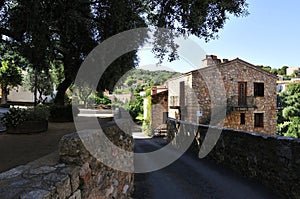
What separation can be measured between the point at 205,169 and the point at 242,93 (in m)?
13.7

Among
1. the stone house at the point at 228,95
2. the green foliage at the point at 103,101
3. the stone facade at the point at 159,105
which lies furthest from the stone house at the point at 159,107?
the green foliage at the point at 103,101

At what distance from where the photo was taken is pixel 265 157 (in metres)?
5.28

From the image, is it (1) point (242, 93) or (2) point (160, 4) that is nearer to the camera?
(2) point (160, 4)

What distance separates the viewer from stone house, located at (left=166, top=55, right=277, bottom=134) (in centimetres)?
1728

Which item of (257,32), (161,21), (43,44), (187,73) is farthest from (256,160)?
(187,73)

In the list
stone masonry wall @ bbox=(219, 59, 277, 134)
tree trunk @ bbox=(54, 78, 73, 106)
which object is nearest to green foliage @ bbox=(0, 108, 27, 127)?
tree trunk @ bbox=(54, 78, 73, 106)

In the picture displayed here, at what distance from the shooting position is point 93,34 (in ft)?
25.7

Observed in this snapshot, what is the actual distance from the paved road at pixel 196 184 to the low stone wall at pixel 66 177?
1.39m

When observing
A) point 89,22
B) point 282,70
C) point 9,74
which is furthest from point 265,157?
point 282,70

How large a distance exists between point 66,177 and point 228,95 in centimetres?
1751

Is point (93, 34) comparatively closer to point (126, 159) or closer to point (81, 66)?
point (81, 66)

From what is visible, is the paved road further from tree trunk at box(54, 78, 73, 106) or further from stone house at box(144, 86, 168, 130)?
stone house at box(144, 86, 168, 130)

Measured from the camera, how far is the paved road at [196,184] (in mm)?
4668

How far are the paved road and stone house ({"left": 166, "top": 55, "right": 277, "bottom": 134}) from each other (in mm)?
10809
